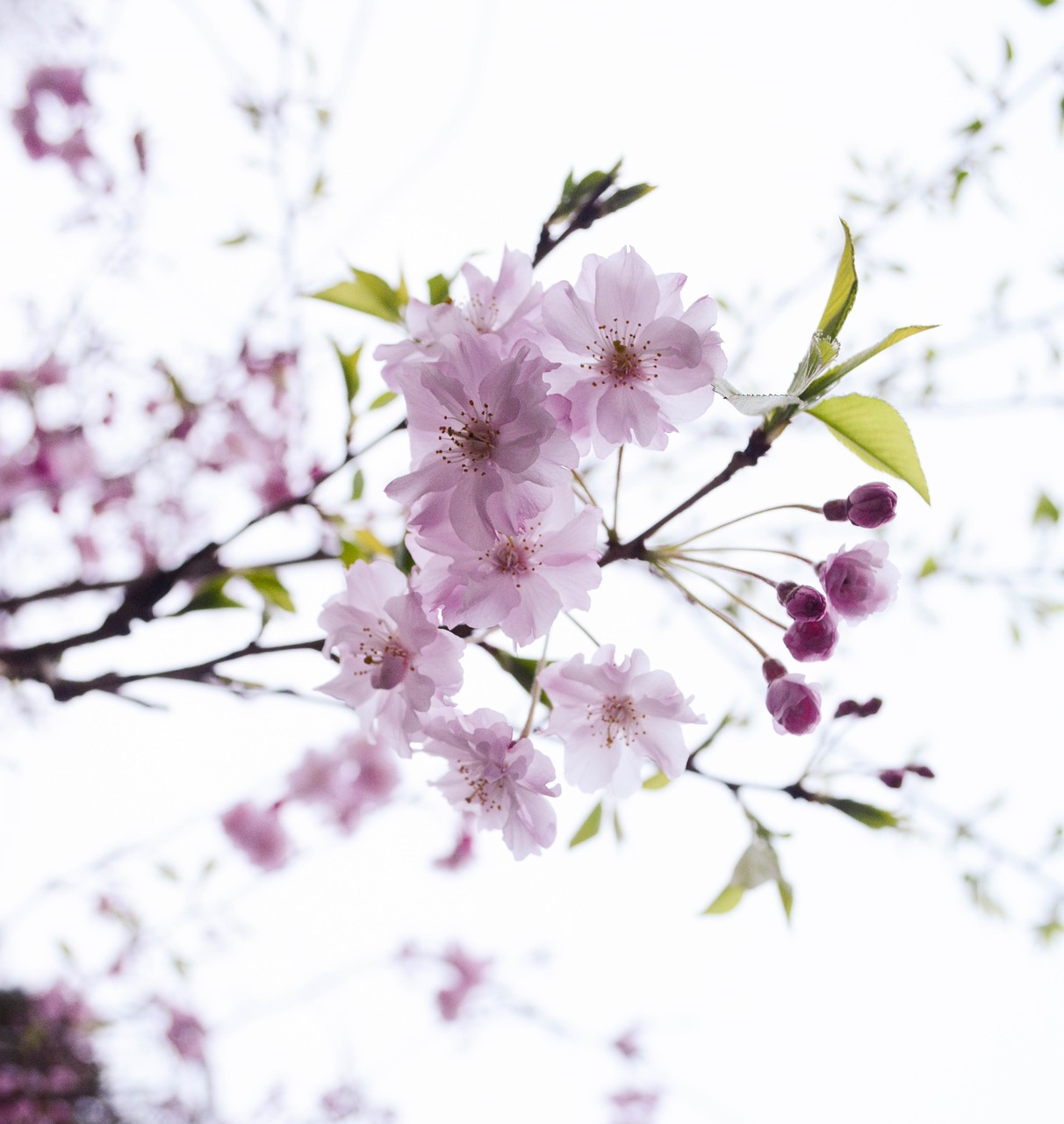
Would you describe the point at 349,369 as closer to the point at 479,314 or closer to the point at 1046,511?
the point at 479,314

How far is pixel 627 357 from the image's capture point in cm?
66

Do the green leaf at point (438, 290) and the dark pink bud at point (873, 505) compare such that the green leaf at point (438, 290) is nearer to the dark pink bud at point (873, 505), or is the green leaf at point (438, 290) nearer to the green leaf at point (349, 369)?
the green leaf at point (349, 369)

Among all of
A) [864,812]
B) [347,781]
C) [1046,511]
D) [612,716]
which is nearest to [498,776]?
[612,716]

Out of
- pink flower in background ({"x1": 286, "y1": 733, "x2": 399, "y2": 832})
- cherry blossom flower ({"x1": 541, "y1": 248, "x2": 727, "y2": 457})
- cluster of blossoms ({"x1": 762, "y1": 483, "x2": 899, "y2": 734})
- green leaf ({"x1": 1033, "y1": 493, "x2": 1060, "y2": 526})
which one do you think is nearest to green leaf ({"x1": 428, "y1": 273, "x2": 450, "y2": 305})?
cherry blossom flower ({"x1": 541, "y1": 248, "x2": 727, "y2": 457})

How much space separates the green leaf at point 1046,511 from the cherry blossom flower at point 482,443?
6.73 feet

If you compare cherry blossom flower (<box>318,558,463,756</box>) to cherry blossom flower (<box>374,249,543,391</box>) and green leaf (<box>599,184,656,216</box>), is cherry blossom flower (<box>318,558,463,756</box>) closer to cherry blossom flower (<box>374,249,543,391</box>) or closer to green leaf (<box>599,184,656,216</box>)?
cherry blossom flower (<box>374,249,543,391</box>)

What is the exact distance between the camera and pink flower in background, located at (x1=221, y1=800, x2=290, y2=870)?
3258mm

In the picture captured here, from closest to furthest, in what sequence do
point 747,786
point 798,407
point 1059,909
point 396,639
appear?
1. point 798,407
2. point 396,639
3. point 747,786
4. point 1059,909

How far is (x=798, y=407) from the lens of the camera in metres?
0.61

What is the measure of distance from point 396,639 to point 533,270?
0.41 m

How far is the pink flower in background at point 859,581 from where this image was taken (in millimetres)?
688

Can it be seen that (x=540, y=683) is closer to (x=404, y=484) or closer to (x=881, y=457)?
(x=404, y=484)

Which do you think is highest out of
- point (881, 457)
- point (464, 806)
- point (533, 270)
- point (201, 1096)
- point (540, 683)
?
point (533, 270)

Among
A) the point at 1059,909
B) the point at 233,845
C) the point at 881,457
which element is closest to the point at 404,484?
the point at 881,457
